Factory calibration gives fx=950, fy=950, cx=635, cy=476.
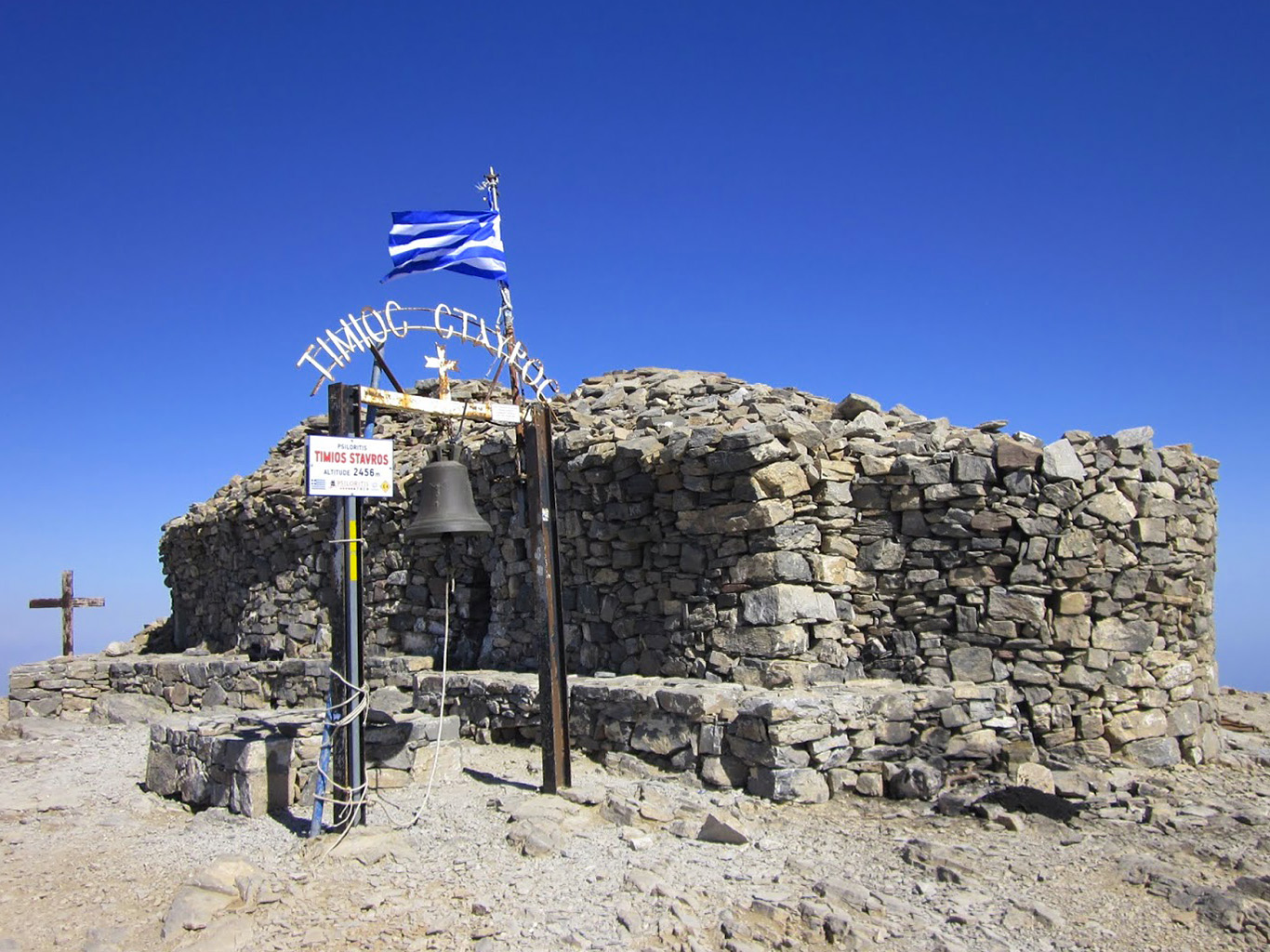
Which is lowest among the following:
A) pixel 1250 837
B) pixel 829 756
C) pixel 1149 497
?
pixel 1250 837

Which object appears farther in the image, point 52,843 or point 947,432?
point 947,432

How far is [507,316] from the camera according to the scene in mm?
8055

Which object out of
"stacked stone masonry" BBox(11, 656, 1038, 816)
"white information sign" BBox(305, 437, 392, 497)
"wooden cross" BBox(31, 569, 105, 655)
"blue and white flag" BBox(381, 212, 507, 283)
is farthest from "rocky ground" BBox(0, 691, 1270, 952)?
"wooden cross" BBox(31, 569, 105, 655)

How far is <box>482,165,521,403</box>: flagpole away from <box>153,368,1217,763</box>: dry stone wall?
1772mm

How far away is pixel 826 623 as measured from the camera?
871cm

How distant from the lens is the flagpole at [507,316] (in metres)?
7.75

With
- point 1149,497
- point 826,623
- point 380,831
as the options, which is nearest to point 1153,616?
point 1149,497

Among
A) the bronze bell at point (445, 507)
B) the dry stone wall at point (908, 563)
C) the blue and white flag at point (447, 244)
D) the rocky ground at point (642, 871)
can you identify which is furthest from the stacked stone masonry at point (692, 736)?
the blue and white flag at point (447, 244)

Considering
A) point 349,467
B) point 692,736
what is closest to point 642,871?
point 692,736

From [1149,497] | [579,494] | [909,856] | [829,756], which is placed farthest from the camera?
[579,494]

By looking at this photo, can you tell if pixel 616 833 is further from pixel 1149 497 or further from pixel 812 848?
pixel 1149 497

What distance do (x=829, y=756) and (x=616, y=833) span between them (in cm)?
196

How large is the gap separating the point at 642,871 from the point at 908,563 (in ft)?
14.9

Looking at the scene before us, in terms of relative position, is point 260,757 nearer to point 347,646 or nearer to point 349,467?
point 347,646
